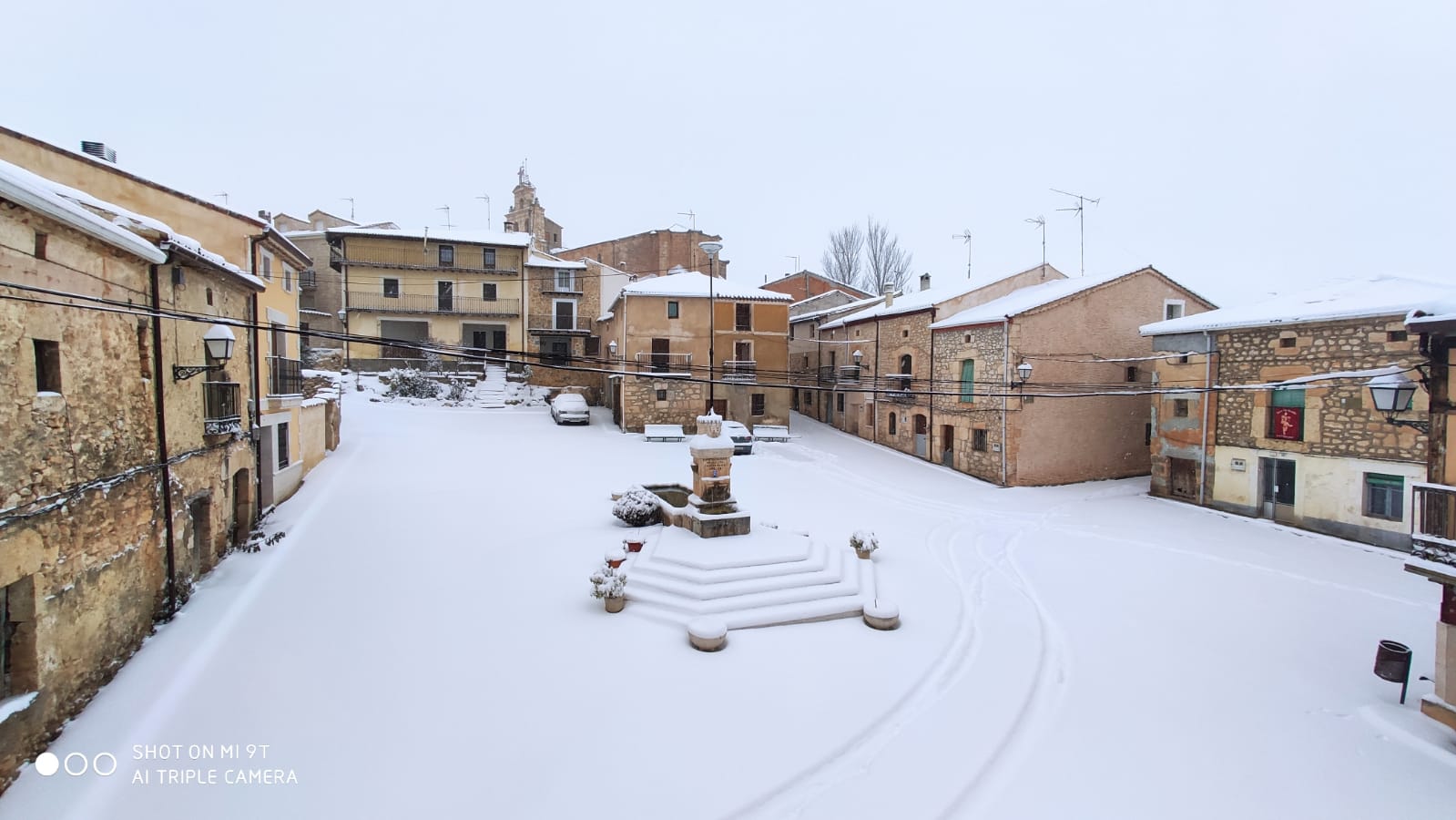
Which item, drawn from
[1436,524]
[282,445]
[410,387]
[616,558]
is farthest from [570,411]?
[1436,524]

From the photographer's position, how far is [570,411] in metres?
25.7

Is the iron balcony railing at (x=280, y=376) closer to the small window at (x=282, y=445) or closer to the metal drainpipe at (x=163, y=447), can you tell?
the small window at (x=282, y=445)

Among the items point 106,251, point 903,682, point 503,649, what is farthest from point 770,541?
point 106,251

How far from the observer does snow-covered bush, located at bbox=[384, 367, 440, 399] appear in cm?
2931

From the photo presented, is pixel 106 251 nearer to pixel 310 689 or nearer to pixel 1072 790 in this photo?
pixel 310 689

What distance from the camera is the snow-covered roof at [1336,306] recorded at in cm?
1388

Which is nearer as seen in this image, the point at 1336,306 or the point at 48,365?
the point at 48,365

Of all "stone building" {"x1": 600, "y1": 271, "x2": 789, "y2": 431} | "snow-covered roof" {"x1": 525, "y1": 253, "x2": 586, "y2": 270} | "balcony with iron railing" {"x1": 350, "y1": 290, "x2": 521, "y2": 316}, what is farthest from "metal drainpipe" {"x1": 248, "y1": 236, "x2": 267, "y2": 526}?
"snow-covered roof" {"x1": 525, "y1": 253, "x2": 586, "y2": 270}

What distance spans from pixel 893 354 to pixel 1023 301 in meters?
5.54

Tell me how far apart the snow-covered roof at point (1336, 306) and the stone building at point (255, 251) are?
840 inches

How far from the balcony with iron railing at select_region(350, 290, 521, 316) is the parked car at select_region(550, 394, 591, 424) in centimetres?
1099

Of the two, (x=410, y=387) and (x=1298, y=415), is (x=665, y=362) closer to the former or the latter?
(x=410, y=387)

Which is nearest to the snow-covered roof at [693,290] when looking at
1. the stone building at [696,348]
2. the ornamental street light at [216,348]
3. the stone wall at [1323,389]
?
the stone building at [696,348]

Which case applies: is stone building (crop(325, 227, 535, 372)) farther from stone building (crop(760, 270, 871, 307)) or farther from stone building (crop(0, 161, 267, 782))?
stone building (crop(0, 161, 267, 782))
